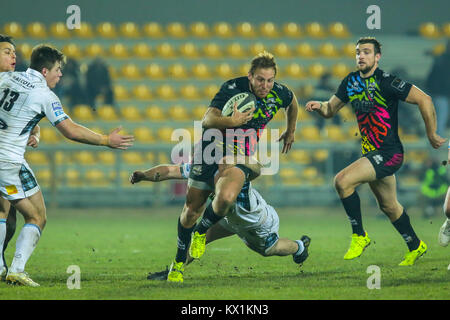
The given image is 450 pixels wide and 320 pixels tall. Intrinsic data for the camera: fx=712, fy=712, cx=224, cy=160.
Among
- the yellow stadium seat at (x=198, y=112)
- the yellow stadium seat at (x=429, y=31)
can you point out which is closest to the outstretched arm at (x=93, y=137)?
the yellow stadium seat at (x=198, y=112)

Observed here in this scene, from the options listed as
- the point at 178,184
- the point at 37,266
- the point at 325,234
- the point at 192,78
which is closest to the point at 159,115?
the point at 192,78

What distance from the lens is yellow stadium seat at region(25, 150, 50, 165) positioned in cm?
1700

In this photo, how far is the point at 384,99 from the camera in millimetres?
7586

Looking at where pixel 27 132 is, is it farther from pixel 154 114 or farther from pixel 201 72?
pixel 201 72

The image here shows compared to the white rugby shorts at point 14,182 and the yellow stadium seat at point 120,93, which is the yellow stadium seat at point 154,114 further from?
the white rugby shorts at point 14,182

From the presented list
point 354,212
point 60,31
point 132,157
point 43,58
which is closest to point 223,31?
point 60,31

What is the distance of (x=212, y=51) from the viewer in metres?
21.0

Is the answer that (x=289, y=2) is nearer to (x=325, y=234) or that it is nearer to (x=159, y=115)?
(x=159, y=115)

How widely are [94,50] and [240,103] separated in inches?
576

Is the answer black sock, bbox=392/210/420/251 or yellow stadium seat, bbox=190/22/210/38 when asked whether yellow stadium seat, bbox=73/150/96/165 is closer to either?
yellow stadium seat, bbox=190/22/210/38

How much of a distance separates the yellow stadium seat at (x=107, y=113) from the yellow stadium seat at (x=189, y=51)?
3.05 metres

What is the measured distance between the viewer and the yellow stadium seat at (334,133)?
60.7 ft

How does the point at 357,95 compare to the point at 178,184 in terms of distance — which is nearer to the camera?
the point at 357,95

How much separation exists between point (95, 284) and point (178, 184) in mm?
9946
